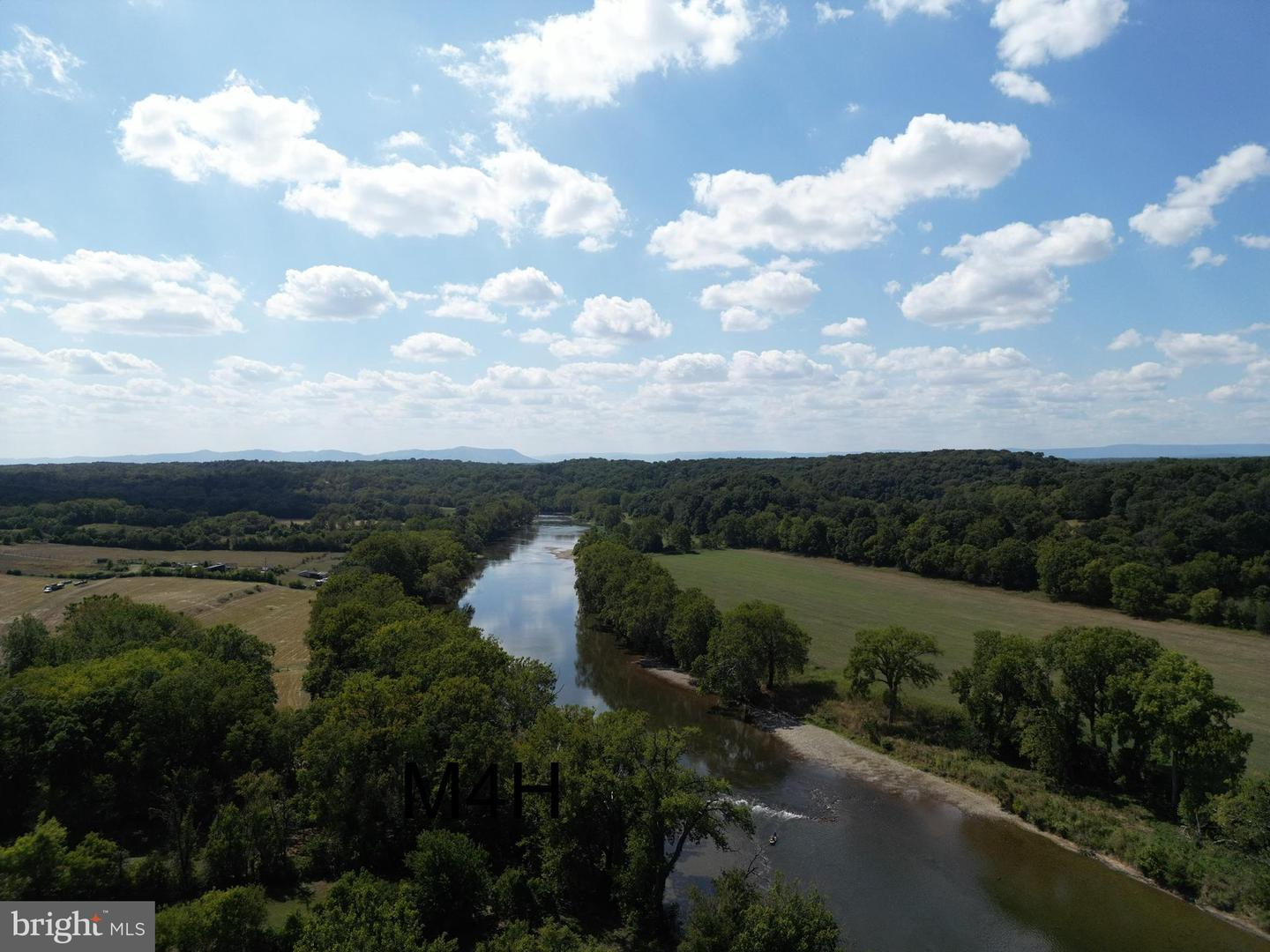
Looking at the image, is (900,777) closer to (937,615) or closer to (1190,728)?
(1190,728)

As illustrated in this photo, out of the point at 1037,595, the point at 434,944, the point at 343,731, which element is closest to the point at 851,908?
the point at 434,944

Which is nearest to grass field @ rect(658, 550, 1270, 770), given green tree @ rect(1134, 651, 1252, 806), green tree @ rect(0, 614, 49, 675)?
green tree @ rect(1134, 651, 1252, 806)

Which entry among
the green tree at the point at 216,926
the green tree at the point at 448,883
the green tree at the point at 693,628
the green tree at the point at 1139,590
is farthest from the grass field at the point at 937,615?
the green tree at the point at 216,926

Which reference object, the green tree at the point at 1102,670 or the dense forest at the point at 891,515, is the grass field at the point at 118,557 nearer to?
the dense forest at the point at 891,515

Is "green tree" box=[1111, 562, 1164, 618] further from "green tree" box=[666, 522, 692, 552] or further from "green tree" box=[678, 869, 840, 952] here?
"green tree" box=[666, 522, 692, 552]

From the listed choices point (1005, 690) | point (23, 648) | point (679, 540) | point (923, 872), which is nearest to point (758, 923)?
point (923, 872)

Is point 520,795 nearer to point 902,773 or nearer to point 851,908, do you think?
point 851,908
